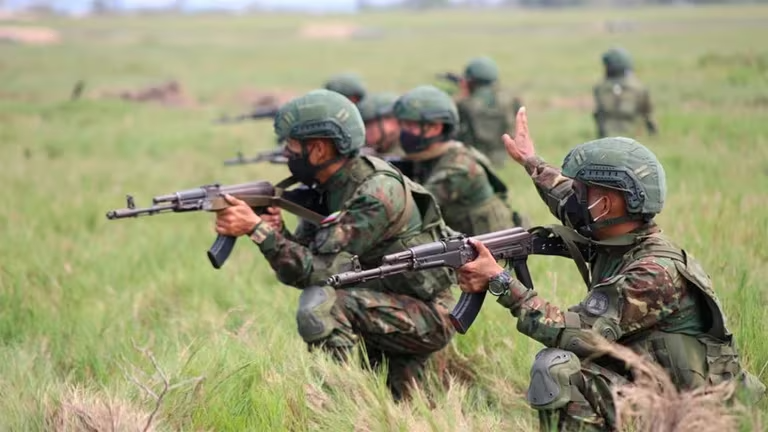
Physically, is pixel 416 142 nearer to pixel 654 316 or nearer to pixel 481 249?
pixel 481 249

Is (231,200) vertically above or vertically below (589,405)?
above

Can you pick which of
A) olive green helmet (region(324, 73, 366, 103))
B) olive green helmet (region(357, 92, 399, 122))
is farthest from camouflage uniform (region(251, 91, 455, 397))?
olive green helmet (region(324, 73, 366, 103))

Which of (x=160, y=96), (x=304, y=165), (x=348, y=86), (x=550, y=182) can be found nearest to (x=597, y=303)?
(x=550, y=182)

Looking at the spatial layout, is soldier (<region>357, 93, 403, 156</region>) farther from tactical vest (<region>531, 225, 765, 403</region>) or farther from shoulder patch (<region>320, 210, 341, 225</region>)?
tactical vest (<region>531, 225, 765, 403</region>)

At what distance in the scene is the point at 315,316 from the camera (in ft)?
16.0

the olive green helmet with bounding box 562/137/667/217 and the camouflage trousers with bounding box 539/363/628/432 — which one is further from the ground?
the olive green helmet with bounding box 562/137/667/217

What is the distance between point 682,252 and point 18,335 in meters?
4.03

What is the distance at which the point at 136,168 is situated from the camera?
12711 mm

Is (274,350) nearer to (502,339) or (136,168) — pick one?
(502,339)

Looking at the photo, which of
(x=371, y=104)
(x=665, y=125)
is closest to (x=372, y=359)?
(x=371, y=104)

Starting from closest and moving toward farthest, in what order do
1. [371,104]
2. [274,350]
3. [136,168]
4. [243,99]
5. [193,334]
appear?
1. [274,350]
2. [193,334]
3. [371,104]
4. [136,168]
5. [243,99]

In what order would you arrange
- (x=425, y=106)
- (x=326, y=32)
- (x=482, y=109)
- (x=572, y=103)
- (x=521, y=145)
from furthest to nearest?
1. (x=326, y=32)
2. (x=572, y=103)
3. (x=482, y=109)
4. (x=425, y=106)
5. (x=521, y=145)

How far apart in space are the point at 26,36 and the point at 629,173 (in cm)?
5515

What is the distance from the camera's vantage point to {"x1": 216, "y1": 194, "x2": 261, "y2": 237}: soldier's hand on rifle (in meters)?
4.98
